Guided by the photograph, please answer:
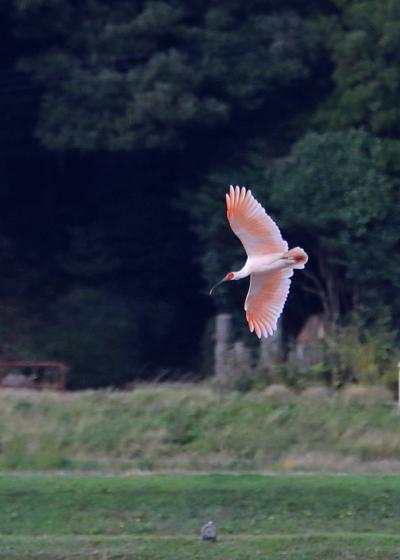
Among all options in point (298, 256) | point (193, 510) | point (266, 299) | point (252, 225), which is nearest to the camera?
point (298, 256)

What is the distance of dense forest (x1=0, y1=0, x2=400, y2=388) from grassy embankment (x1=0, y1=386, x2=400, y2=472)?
3.07 metres

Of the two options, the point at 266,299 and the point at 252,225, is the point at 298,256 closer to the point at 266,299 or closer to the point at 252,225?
the point at 252,225

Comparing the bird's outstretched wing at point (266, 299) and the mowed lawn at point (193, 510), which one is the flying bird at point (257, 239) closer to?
the bird's outstretched wing at point (266, 299)

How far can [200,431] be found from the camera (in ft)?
55.3

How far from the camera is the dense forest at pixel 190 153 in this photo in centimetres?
2219

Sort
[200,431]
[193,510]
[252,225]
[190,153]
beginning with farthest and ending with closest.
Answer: [190,153] → [200,431] → [193,510] → [252,225]

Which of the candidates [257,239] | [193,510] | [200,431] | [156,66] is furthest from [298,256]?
[156,66]

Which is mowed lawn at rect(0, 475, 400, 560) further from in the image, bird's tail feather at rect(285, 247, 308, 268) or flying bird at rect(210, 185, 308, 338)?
bird's tail feather at rect(285, 247, 308, 268)

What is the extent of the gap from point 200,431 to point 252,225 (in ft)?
25.1

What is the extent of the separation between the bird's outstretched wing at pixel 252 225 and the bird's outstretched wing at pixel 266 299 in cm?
68

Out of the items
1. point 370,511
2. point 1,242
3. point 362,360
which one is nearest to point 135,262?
point 1,242

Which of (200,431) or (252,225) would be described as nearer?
(252,225)

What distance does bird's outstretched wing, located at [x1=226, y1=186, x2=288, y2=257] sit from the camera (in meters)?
9.48

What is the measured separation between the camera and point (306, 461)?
15805mm
